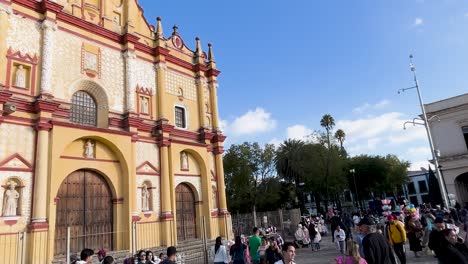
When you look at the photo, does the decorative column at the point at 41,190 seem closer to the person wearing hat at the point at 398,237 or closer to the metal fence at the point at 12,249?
the metal fence at the point at 12,249

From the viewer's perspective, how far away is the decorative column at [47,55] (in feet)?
45.6

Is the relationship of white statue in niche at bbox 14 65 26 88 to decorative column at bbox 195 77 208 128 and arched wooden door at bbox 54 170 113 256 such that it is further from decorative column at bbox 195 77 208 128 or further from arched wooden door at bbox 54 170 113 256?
decorative column at bbox 195 77 208 128

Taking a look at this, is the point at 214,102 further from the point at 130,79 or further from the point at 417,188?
the point at 417,188

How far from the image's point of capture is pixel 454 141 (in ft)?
96.2

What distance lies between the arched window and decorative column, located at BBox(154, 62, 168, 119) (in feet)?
11.6

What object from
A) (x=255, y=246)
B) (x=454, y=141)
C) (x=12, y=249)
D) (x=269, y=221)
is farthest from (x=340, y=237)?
(x=454, y=141)

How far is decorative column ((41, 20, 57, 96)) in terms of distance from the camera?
1391 cm

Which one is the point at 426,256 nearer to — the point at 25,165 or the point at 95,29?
the point at 25,165

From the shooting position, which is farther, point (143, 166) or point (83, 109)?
point (143, 166)

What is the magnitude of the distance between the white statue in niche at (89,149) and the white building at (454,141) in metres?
28.6

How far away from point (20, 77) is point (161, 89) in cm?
710

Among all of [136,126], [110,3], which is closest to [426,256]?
[136,126]

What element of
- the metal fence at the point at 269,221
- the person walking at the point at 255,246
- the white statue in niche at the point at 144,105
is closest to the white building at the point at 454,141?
the metal fence at the point at 269,221

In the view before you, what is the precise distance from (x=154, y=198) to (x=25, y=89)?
7610 mm
